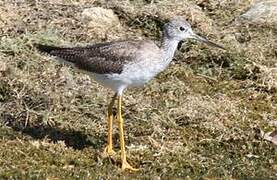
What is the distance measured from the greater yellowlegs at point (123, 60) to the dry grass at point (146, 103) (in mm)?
506

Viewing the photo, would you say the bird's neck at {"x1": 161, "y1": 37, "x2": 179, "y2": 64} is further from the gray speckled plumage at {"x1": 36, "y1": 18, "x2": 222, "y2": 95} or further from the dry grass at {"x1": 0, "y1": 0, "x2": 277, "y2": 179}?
the dry grass at {"x1": 0, "y1": 0, "x2": 277, "y2": 179}

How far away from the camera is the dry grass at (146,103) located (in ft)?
27.0

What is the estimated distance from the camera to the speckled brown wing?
324 inches

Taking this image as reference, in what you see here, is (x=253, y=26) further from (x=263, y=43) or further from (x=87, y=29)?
(x=87, y=29)

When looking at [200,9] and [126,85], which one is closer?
[126,85]

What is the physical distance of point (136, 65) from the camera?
8180 mm

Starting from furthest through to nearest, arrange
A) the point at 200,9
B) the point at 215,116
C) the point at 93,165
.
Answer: the point at 200,9 → the point at 215,116 → the point at 93,165

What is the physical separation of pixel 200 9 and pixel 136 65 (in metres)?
4.02

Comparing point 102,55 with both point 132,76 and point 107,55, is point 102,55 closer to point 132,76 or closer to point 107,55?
point 107,55

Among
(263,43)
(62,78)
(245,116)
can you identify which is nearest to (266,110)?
(245,116)

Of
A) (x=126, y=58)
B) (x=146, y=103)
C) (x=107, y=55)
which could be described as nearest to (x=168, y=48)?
(x=126, y=58)

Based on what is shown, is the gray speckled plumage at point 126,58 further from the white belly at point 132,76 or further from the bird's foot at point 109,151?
the bird's foot at point 109,151

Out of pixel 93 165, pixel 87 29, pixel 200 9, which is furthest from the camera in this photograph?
pixel 200 9

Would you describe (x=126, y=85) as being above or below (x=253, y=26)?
above
